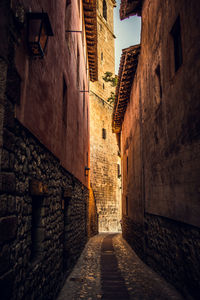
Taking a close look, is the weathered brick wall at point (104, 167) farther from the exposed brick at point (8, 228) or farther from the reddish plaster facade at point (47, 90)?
the exposed brick at point (8, 228)

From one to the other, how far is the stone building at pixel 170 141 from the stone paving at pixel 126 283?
28 centimetres

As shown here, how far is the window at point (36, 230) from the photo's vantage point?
407cm

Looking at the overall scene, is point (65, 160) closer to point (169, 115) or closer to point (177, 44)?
point (169, 115)

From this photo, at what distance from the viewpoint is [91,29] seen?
43.7ft

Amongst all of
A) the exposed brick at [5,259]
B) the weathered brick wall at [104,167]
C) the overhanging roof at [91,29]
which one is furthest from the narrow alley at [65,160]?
the weathered brick wall at [104,167]

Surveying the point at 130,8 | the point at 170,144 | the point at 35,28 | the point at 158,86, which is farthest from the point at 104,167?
the point at 35,28

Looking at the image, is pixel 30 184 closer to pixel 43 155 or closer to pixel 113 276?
pixel 43 155

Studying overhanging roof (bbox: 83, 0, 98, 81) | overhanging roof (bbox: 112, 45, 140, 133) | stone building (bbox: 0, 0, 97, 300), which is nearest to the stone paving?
stone building (bbox: 0, 0, 97, 300)

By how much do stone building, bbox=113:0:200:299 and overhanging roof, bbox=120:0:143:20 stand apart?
3.2 inches

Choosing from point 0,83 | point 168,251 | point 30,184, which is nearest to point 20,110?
point 0,83

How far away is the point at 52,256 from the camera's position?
4.86 m

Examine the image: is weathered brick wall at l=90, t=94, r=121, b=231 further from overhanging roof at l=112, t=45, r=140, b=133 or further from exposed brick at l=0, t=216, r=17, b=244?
exposed brick at l=0, t=216, r=17, b=244

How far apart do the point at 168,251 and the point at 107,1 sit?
3044 centimetres

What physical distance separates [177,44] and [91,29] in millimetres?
8771
